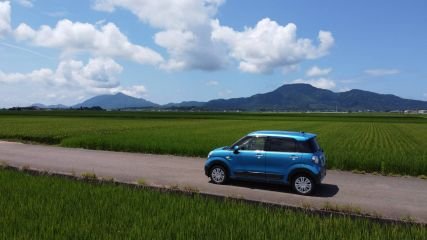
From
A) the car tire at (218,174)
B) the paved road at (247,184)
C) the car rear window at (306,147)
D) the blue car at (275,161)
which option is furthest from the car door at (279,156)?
the car tire at (218,174)

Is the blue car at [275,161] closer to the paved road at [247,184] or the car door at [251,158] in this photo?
the car door at [251,158]

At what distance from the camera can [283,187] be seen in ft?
44.2

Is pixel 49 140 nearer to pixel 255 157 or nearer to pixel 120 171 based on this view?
pixel 120 171

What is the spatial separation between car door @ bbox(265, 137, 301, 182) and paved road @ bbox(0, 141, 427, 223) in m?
0.56

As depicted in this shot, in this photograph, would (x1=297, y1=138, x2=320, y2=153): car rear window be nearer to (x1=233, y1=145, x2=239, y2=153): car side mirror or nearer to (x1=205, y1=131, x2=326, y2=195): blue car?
(x1=205, y1=131, x2=326, y2=195): blue car

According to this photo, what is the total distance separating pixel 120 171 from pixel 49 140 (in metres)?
16.0

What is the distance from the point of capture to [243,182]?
14172 millimetres

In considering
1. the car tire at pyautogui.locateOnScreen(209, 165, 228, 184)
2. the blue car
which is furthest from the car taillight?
the car tire at pyautogui.locateOnScreen(209, 165, 228, 184)

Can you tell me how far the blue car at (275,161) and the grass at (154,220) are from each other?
4.05 metres

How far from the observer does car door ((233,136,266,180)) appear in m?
12.9

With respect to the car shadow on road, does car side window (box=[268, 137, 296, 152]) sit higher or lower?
higher

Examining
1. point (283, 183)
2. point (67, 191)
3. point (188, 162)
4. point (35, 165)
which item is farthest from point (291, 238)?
point (35, 165)

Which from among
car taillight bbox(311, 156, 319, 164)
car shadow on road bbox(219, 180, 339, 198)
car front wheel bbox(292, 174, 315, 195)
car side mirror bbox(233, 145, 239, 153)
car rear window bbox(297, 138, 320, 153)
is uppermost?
car rear window bbox(297, 138, 320, 153)

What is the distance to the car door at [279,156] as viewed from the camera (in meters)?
12.4
